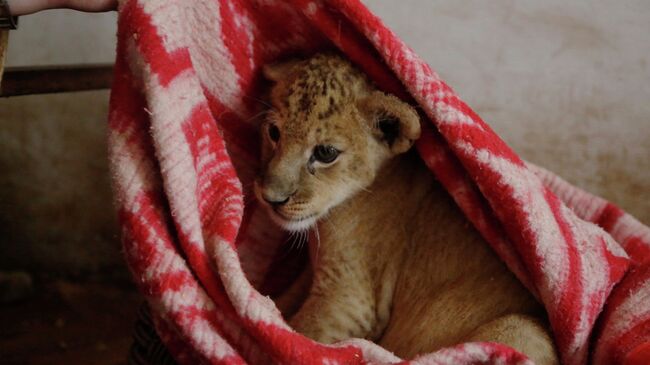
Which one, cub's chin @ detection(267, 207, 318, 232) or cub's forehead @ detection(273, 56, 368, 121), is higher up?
cub's forehead @ detection(273, 56, 368, 121)

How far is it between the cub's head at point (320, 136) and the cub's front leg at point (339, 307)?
0.12 metres

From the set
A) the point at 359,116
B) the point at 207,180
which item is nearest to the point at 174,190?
the point at 207,180

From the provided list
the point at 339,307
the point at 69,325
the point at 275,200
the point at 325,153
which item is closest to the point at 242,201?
the point at 275,200

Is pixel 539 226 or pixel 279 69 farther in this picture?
pixel 279 69

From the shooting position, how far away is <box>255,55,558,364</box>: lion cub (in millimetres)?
1318

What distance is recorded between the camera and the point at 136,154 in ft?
4.00

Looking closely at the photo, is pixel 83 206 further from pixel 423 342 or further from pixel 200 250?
pixel 423 342

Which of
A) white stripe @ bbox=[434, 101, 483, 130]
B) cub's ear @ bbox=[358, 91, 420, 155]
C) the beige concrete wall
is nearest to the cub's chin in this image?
cub's ear @ bbox=[358, 91, 420, 155]

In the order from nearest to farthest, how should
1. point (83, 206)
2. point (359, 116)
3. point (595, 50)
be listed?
point (359, 116) → point (595, 50) → point (83, 206)

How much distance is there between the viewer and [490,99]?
2014 mm

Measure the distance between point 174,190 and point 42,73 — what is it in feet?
1.51

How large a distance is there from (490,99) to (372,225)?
2.46 feet

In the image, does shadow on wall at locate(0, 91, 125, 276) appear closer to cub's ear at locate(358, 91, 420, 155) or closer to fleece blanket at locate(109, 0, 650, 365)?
fleece blanket at locate(109, 0, 650, 365)

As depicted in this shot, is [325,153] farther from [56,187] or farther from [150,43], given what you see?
[56,187]
